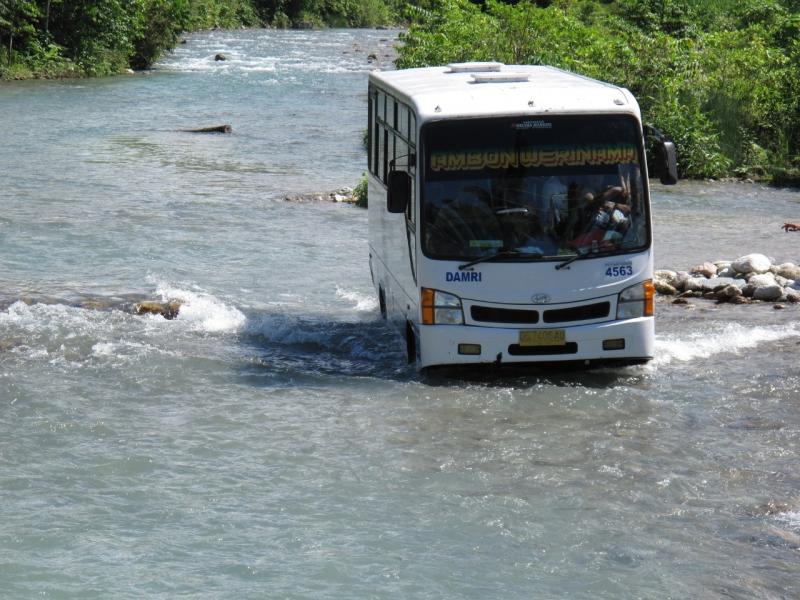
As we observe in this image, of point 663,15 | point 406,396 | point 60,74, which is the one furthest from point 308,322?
point 60,74

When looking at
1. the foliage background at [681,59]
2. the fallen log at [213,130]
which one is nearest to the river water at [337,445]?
the foliage background at [681,59]

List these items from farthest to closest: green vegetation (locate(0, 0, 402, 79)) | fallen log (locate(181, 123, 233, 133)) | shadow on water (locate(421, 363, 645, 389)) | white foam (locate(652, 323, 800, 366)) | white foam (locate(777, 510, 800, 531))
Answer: green vegetation (locate(0, 0, 402, 79)) < fallen log (locate(181, 123, 233, 133)) < white foam (locate(652, 323, 800, 366)) < shadow on water (locate(421, 363, 645, 389)) < white foam (locate(777, 510, 800, 531))

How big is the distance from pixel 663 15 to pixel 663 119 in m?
7.80

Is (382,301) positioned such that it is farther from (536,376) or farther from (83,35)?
(83,35)

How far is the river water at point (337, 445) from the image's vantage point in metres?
8.12

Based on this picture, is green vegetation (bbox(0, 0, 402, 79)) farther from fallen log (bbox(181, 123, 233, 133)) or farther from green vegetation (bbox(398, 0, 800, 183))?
green vegetation (bbox(398, 0, 800, 183))

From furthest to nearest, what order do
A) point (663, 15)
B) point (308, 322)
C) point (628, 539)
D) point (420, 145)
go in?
point (663, 15), point (308, 322), point (420, 145), point (628, 539)

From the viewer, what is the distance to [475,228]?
451 inches

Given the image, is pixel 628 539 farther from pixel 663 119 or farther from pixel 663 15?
pixel 663 15

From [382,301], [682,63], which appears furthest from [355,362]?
[682,63]

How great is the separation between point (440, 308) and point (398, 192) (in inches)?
43.8

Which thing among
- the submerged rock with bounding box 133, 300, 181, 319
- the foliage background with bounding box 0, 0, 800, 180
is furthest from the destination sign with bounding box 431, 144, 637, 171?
the foliage background with bounding box 0, 0, 800, 180

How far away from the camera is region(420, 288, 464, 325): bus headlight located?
451 inches

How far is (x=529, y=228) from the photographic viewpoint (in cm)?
1148
